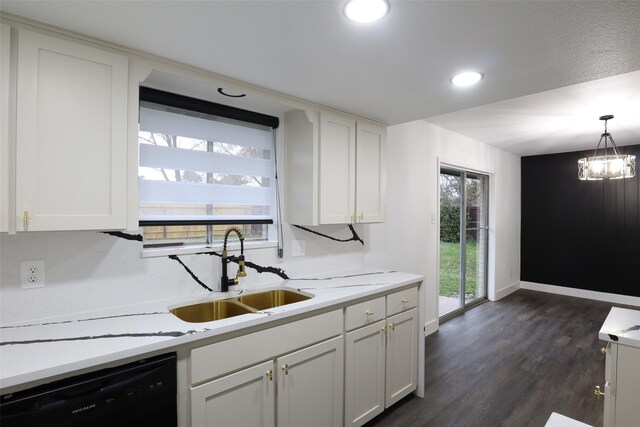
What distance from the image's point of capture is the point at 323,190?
2.34m

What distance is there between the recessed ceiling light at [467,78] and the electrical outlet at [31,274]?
7.65 feet

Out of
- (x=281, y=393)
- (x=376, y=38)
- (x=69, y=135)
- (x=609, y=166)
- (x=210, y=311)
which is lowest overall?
(x=281, y=393)

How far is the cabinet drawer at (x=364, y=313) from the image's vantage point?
2045 millimetres

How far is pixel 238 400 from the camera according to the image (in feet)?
5.10

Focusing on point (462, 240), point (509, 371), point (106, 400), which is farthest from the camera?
point (462, 240)

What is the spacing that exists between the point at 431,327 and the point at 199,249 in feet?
9.63

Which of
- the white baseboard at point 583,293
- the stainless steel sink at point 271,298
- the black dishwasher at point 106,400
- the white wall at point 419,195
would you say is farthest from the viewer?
the white baseboard at point 583,293

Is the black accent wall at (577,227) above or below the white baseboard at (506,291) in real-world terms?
above

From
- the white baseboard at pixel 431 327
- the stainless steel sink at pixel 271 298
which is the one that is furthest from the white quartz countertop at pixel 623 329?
the white baseboard at pixel 431 327

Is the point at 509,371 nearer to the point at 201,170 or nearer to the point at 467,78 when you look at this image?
the point at 467,78

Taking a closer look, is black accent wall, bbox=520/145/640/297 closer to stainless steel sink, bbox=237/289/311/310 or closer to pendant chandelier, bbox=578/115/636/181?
pendant chandelier, bbox=578/115/636/181

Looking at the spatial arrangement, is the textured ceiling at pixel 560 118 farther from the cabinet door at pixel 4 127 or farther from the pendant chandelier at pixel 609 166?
the cabinet door at pixel 4 127

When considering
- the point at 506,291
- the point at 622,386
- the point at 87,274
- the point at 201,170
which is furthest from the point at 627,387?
the point at 506,291

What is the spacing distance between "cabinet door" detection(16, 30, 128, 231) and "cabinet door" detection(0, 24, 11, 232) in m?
0.03
